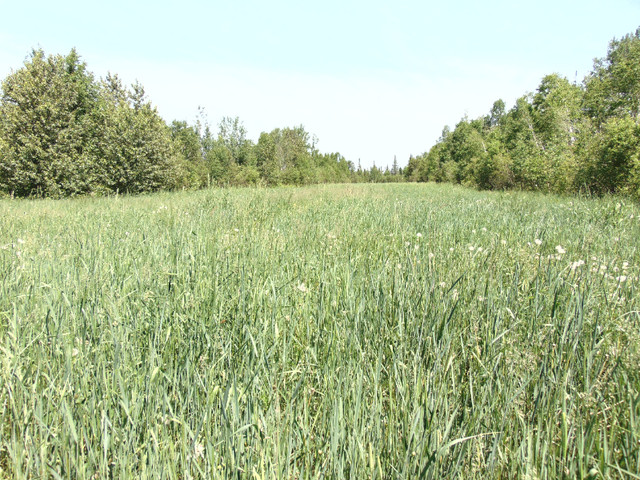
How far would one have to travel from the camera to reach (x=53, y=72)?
23172 millimetres

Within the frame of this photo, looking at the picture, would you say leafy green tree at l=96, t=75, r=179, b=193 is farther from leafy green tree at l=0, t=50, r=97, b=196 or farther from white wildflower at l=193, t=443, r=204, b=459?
white wildflower at l=193, t=443, r=204, b=459

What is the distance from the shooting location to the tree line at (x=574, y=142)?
1191 cm

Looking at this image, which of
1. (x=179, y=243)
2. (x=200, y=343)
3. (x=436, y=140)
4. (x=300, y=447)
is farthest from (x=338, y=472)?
(x=436, y=140)

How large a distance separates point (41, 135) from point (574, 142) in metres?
33.0

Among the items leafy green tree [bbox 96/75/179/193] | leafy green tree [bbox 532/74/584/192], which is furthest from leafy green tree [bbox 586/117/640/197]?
leafy green tree [bbox 96/75/179/193]

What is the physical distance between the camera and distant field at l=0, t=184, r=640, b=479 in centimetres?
109

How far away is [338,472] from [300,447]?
21 centimetres

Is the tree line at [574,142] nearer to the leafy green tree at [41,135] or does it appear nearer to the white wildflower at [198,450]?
the white wildflower at [198,450]

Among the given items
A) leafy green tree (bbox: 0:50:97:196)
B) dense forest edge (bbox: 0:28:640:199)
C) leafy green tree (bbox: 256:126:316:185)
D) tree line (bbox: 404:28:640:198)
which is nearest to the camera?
tree line (bbox: 404:28:640:198)

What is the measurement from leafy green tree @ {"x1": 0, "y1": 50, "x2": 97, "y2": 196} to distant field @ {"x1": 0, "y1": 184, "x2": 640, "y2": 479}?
24665 millimetres

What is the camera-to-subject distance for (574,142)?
18875 mm

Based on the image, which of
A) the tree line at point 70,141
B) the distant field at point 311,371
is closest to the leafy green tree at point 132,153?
the tree line at point 70,141

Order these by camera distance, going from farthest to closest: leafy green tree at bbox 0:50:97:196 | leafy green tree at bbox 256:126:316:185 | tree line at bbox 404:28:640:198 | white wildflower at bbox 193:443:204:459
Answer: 1. leafy green tree at bbox 256:126:316:185
2. leafy green tree at bbox 0:50:97:196
3. tree line at bbox 404:28:640:198
4. white wildflower at bbox 193:443:204:459

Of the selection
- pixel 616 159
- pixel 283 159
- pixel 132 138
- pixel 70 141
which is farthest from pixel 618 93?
pixel 283 159
